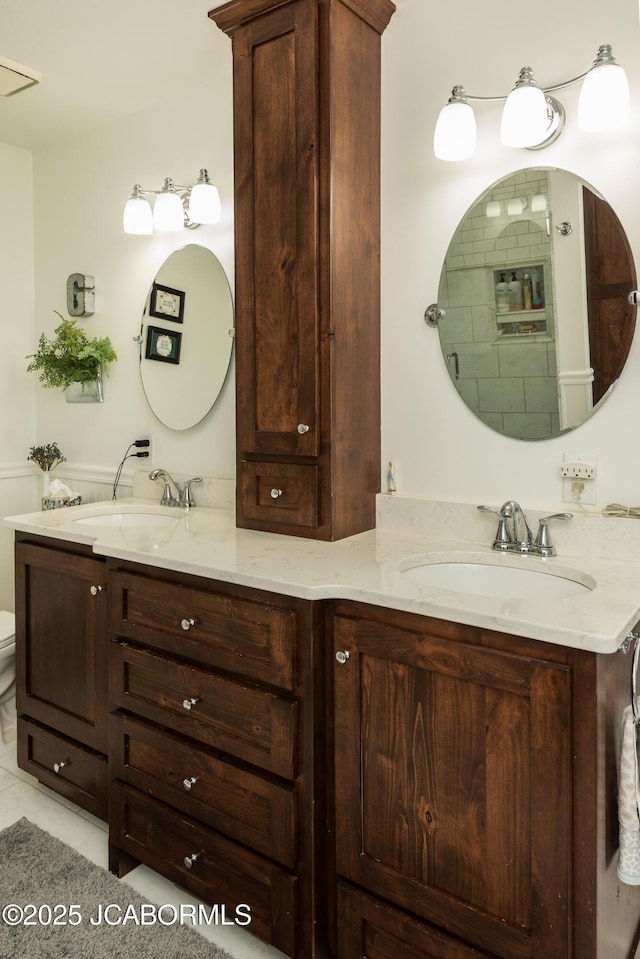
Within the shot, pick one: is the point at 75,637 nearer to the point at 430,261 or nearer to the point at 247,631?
the point at 247,631

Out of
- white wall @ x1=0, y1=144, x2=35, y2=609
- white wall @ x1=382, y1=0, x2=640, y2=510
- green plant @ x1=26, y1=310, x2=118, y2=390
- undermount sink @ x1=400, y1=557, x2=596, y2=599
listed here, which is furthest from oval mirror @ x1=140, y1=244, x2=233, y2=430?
undermount sink @ x1=400, y1=557, x2=596, y2=599

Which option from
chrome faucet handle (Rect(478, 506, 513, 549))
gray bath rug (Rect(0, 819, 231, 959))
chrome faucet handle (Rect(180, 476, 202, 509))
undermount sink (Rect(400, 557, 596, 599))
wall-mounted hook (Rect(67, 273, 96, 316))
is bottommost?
gray bath rug (Rect(0, 819, 231, 959))

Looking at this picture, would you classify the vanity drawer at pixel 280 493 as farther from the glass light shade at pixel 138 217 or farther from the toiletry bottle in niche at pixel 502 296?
the glass light shade at pixel 138 217

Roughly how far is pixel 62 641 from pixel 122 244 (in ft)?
5.65

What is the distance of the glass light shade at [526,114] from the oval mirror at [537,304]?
147 mm

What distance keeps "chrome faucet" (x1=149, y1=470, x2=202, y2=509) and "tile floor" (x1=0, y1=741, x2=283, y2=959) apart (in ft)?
3.57

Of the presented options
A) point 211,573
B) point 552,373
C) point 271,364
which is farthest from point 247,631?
point 552,373

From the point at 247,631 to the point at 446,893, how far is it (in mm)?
A: 664

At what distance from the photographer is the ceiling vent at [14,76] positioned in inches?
74.3

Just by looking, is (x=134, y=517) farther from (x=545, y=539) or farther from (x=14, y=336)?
(x=545, y=539)

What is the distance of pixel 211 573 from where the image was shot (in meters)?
1.56

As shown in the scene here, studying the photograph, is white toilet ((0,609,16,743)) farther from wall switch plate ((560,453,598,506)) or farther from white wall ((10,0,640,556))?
wall switch plate ((560,453,598,506))

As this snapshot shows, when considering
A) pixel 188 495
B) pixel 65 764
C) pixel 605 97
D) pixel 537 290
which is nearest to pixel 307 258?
pixel 537 290

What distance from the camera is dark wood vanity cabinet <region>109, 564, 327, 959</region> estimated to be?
1.43 meters
